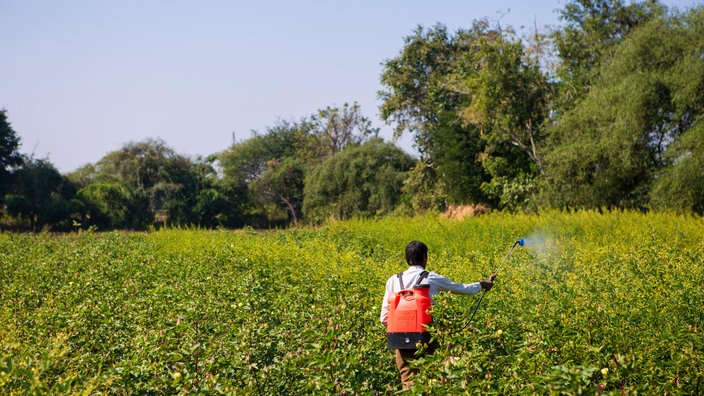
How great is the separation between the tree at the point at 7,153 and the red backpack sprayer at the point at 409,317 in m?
39.9

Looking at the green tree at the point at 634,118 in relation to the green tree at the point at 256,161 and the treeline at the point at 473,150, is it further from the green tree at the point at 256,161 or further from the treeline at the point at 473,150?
the green tree at the point at 256,161

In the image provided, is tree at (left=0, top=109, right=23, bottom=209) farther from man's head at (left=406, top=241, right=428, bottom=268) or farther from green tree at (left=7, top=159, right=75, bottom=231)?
man's head at (left=406, top=241, right=428, bottom=268)

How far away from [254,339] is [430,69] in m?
33.0

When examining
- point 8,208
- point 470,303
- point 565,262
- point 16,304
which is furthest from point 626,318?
point 8,208

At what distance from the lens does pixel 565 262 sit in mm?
10906

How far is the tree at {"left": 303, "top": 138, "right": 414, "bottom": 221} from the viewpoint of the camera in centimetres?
4419

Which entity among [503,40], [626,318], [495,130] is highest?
[503,40]

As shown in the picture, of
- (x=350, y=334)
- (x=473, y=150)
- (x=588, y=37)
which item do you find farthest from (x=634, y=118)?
→ (x=350, y=334)

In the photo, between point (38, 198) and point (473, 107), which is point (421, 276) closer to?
point (473, 107)

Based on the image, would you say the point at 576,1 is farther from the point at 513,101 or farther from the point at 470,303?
the point at 470,303

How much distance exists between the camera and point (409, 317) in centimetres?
588

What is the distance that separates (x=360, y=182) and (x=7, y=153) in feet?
65.4

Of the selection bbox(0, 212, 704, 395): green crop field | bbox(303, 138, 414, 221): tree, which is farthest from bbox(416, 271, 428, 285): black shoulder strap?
bbox(303, 138, 414, 221): tree

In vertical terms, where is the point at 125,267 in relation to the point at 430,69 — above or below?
below
